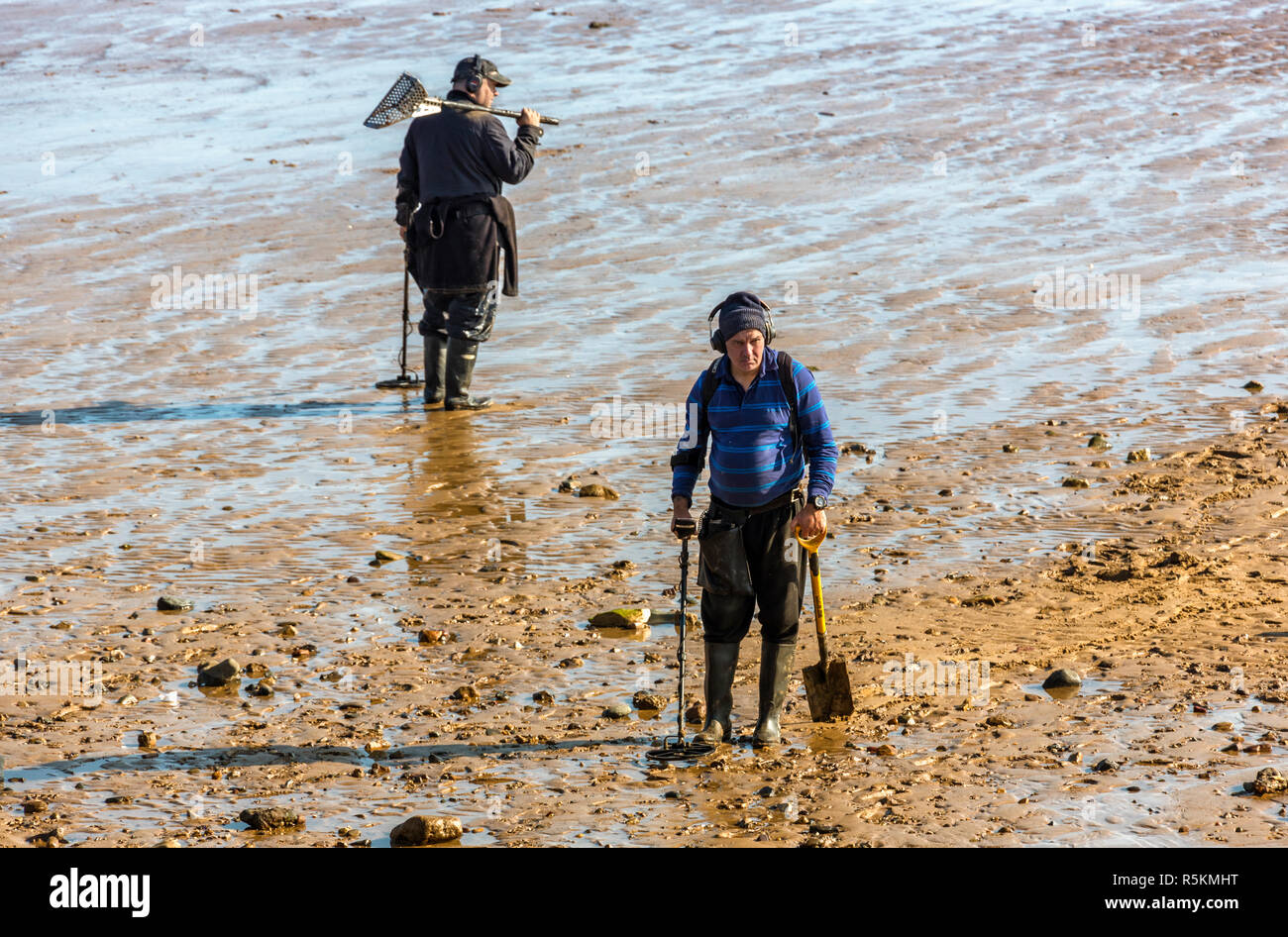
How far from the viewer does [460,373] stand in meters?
11.2

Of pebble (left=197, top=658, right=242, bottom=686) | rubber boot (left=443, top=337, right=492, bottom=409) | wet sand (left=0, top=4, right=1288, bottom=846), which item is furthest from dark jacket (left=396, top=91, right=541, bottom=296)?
pebble (left=197, top=658, right=242, bottom=686)

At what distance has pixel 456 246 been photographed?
1097 cm

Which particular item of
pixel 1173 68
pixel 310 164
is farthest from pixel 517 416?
pixel 1173 68

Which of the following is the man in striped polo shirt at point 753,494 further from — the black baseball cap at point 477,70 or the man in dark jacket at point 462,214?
the black baseball cap at point 477,70

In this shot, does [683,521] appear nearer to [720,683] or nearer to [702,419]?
[702,419]

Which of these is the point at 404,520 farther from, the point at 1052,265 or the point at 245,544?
the point at 1052,265

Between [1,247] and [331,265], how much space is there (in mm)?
3689

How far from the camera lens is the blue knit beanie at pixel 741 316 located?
19.1 ft

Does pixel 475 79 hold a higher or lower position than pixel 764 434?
higher

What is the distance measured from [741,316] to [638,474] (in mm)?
3952

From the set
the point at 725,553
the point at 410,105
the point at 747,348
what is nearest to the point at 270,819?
the point at 725,553

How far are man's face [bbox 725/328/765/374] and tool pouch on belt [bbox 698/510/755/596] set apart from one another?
1.90 feet

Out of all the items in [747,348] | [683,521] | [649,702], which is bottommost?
[649,702]
